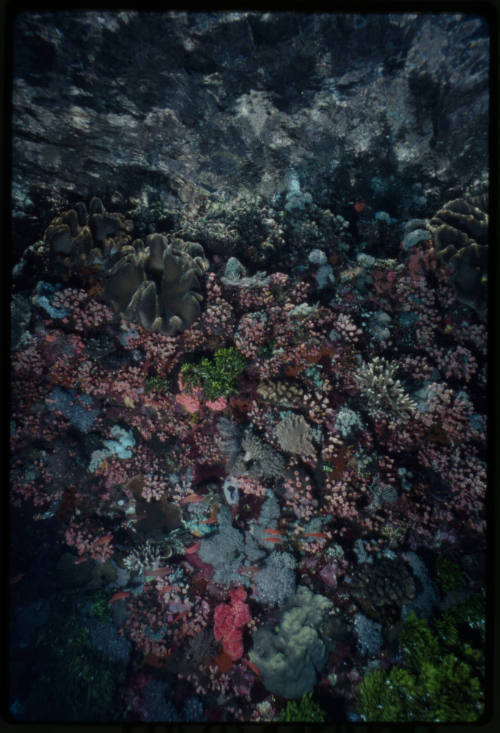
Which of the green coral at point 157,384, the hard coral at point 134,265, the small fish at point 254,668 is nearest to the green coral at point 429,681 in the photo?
the small fish at point 254,668

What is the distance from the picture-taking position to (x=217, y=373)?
3939 mm

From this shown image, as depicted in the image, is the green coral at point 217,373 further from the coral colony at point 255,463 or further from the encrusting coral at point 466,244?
the encrusting coral at point 466,244

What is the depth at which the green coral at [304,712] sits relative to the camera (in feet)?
11.5

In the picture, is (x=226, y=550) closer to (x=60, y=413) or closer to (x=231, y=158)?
(x=60, y=413)

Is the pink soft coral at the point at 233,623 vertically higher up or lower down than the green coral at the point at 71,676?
higher up

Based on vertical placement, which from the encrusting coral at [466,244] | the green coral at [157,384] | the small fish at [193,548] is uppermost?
the encrusting coral at [466,244]

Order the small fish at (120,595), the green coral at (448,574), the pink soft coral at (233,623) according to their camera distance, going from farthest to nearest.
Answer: the small fish at (120,595) < the pink soft coral at (233,623) < the green coral at (448,574)

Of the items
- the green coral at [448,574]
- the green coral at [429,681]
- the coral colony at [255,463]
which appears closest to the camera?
the green coral at [429,681]

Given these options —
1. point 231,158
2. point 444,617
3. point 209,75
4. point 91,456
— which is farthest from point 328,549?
point 209,75

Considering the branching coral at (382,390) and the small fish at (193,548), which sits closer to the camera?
the branching coral at (382,390)

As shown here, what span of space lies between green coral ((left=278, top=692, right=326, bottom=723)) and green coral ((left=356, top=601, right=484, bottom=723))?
1.65ft

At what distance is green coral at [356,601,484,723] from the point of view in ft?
9.64

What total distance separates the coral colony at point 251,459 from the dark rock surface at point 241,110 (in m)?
0.42

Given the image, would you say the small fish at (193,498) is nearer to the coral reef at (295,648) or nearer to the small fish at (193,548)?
the small fish at (193,548)
